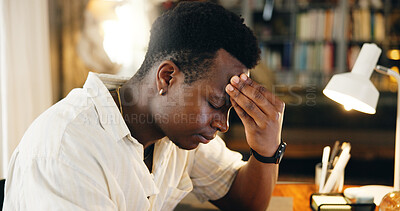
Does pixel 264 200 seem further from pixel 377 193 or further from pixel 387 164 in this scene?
pixel 387 164

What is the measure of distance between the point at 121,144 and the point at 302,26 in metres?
3.67

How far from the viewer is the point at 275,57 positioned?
14.4 ft

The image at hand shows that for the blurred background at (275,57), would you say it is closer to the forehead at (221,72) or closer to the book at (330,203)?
the forehead at (221,72)

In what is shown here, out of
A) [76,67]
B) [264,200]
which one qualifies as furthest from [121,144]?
[76,67]

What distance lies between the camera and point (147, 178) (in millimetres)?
1032

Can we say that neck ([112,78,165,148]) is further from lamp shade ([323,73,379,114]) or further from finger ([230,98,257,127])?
lamp shade ([323,73,379,114])

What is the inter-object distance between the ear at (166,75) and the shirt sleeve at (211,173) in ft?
1.30

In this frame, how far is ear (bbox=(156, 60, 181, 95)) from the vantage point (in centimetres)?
99

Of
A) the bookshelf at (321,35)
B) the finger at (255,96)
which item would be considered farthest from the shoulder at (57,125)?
the bookshelf at (321,35)

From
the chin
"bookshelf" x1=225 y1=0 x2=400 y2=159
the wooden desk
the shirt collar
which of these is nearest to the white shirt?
the shirt collar

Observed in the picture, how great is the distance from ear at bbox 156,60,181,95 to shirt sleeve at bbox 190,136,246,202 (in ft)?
1.30

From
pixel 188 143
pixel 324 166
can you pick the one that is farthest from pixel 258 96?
pixel 324 166

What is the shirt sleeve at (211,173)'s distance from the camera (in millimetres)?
1334

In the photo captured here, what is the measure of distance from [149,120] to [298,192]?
0.60m
